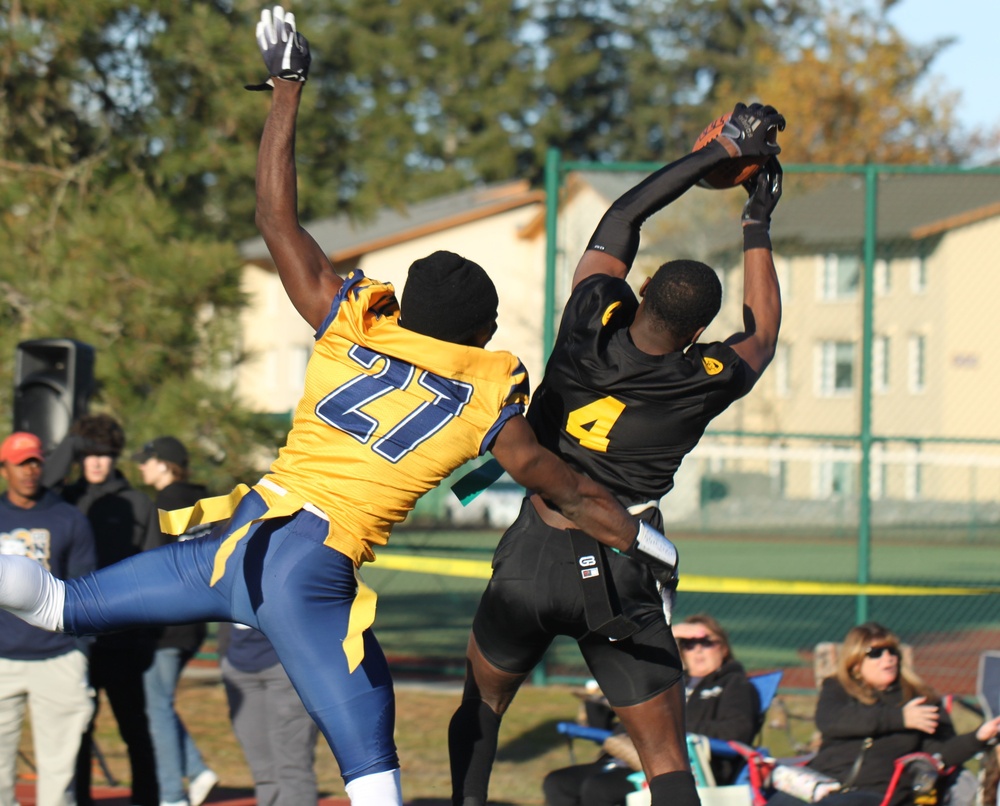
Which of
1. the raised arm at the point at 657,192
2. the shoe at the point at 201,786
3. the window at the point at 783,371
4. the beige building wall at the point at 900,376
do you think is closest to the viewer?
the raised arm at the point at 657,192

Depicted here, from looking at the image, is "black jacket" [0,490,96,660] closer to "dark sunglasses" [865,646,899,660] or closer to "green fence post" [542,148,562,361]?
"dark sunglasses" [865,646,899,660]

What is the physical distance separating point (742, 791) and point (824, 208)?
6.90 m

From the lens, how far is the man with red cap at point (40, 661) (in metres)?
5.98

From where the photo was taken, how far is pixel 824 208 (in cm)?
1147

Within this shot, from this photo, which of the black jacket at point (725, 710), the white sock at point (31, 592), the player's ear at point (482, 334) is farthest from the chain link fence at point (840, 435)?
the white sock at point (31, 592)

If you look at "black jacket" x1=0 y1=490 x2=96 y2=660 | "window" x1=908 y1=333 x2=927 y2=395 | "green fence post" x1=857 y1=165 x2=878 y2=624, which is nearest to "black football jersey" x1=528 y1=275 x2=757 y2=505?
"black jacket" x1=0 y1=490 x2=96 y2=660

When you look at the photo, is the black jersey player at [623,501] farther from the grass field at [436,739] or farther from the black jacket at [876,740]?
the grass field at [436,739]

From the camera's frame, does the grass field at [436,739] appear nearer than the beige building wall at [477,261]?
Yes

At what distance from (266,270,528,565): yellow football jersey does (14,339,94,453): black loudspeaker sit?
3706 millimetres

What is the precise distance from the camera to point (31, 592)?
3.76 m

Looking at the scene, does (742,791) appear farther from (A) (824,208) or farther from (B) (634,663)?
(A) (824,208)

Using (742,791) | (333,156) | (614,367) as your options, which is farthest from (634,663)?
(333,156)

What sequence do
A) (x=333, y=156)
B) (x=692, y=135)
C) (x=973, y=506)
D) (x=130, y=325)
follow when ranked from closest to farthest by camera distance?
(x=130, y=325) → (x=333, y=156) → (x=973, y=506) → (x=692, y=135)

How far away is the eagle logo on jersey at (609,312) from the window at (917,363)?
973cm
